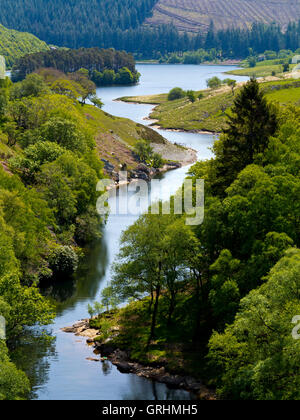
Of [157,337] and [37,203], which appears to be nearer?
[157,337]

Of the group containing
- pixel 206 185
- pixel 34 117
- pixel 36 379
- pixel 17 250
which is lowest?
pixel 36 379

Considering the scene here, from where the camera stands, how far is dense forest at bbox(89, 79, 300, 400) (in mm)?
45562

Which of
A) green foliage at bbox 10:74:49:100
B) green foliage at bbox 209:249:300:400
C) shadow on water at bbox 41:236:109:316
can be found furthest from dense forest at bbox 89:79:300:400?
green foliage at bbox 10:74:49:100

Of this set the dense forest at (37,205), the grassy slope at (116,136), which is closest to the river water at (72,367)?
the dense forest at (37,205)

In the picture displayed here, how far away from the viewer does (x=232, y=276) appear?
56.5 meters

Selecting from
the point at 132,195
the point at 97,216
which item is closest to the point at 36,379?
the point at 97,216

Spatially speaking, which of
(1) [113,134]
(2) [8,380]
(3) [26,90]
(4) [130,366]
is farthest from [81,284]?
(1) [113,134]

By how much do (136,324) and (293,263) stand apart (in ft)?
80.8

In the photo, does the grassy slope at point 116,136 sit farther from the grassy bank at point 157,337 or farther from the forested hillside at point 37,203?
the grassy bank at point 157,337

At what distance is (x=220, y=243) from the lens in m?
61.2

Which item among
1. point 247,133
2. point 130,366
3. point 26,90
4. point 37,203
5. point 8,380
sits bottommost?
point 130,366

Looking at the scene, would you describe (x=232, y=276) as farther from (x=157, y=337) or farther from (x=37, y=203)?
(x=37, y=203)

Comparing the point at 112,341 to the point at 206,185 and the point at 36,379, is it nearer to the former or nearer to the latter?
the point at 36,379

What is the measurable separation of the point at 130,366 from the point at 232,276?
517 inches
